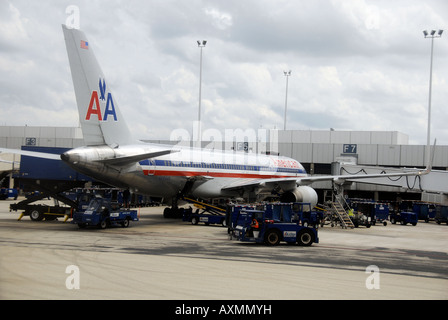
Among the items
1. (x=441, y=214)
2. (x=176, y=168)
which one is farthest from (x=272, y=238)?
(x=441, y=214)

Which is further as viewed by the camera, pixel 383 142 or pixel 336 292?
pixel 383 142

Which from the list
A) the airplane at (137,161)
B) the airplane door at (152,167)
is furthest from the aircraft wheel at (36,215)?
the airplane door at (152,167)

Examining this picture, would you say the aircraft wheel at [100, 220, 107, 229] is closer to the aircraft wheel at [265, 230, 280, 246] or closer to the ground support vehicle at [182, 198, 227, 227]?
the ground support vehicle at [182, 198, 227, 227]

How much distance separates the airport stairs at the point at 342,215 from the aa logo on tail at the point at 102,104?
18.3 metres

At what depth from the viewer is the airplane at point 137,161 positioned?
1102 inches

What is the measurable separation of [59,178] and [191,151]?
919 cm

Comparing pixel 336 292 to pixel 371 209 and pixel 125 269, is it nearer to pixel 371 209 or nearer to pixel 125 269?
pixel 125 269

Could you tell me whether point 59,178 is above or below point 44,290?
above

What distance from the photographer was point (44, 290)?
41.8 ft

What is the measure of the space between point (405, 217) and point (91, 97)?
29.9 m

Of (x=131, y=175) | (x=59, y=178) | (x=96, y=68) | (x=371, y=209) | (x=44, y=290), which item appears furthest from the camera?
(x=371, y=209)

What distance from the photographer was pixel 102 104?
29.0 m
